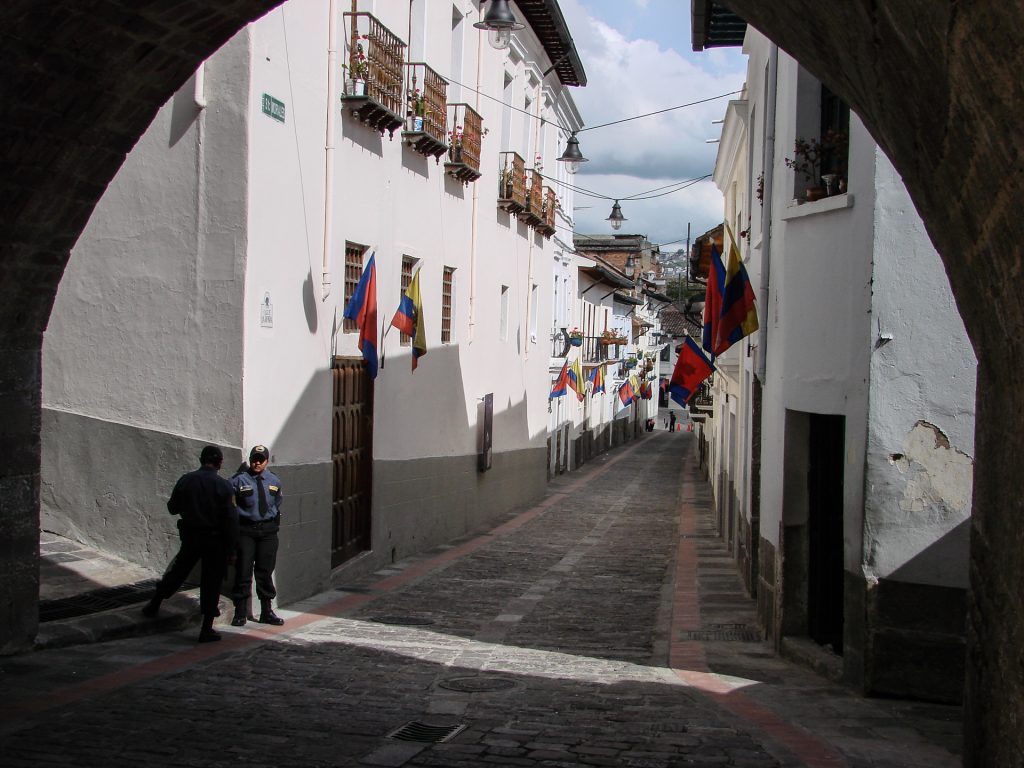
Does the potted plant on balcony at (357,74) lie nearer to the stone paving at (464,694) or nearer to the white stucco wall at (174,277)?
the white stucco wall at (174,277)

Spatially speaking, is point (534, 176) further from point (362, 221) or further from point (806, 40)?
point (806, 40)

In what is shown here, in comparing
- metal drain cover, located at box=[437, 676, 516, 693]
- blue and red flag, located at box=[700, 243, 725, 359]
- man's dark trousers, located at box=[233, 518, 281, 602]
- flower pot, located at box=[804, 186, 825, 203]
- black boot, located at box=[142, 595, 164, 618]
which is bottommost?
metal drain cover, located at box=[437, 676, 516, 693]

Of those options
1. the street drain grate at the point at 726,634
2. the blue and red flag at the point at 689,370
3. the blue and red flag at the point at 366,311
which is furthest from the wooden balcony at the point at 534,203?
the street drain grate at the point at 726,634

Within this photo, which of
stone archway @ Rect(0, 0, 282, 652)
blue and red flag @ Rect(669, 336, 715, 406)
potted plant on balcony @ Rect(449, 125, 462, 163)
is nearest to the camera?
stone archway @ Rect(0, 0, 282, 652)

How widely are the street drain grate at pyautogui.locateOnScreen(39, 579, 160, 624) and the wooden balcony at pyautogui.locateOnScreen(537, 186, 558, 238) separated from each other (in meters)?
15.9

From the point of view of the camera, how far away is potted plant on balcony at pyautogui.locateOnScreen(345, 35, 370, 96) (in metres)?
13.3

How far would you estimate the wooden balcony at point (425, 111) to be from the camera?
1556 cm

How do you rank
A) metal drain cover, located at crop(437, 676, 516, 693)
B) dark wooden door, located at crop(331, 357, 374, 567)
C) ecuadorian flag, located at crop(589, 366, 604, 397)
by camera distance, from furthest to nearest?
1. ecuadorian flag, located at crop(589, 366, 604, 397)
2. dark wooden door, located at crop(331, 357, 374, 567)
3. metal drain cover, located at crop(437, 676, 516, 693)

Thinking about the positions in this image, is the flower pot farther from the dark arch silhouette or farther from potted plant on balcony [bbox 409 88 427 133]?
potted plant on balcony [bbox 409 88 427 133]

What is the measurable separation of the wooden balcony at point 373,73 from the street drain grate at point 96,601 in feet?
19.5

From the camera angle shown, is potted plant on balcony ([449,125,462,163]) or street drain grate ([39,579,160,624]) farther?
potted plant on balcony ([449,125,462,163])

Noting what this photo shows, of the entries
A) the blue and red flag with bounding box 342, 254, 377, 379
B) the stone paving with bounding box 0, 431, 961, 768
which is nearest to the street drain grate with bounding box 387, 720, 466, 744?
the stone paving with bounding box 0, 431, 961, 768

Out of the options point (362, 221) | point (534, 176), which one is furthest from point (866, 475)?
point (534, 176)

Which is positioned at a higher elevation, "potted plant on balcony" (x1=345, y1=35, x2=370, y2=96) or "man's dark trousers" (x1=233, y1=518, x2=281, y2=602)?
"potted plant on balcony" (x1=345, y1=35, x2=370, y2=96)
